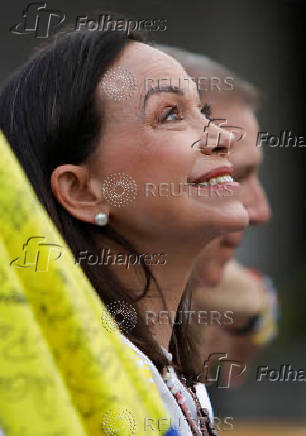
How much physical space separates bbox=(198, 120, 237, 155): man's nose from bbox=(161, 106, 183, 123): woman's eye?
46mm

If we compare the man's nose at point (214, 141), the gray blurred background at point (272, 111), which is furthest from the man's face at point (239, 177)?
the gray blurred background at point (272, 111)

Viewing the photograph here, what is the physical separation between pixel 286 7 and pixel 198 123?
2652 mm

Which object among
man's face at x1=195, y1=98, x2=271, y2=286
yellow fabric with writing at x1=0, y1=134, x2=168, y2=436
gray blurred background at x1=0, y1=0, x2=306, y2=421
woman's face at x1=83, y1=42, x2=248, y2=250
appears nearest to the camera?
yellow fabric with writing at x1=0, y1=134, x2=168, y2=436

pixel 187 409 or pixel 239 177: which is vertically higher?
pixel 239 177

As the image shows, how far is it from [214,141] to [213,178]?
0.06 meters

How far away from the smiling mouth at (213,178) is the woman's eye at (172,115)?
10 centimetres

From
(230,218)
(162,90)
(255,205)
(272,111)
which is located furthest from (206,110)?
(272,111)

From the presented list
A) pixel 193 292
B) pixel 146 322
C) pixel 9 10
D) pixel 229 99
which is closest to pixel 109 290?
pixel 146 322

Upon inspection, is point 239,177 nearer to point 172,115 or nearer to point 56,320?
point 172,115

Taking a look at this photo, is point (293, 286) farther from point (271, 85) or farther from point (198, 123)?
point (198, 123)

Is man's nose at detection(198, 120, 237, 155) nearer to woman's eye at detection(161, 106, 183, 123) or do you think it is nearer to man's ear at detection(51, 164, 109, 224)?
woman's eye at detection(161, 106, 183, 123)

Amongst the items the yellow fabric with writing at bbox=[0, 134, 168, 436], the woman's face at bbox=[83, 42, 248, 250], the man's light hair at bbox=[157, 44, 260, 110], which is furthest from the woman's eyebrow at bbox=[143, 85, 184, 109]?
the yellow fabric with writing at bbox=[0, 134, 168, 436]

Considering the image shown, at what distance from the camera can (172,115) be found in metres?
1.08

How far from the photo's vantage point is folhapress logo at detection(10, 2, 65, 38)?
1224mm
